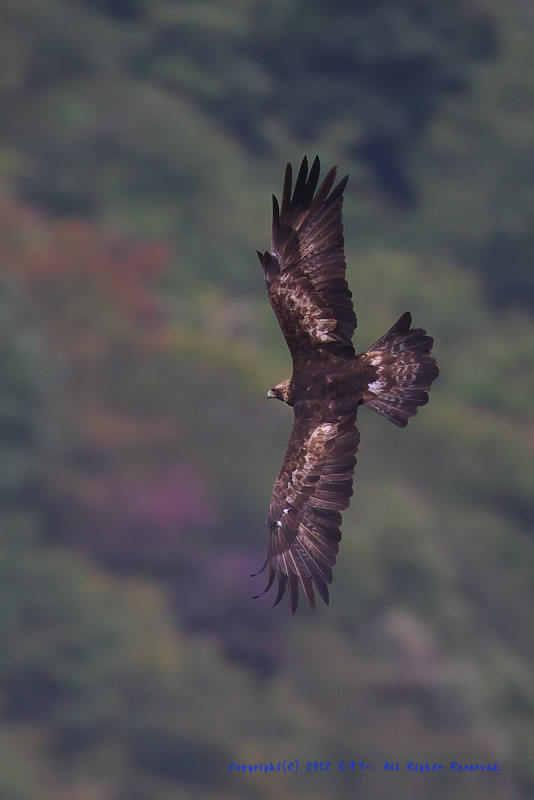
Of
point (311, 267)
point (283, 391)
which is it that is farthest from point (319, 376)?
point (311, 267)

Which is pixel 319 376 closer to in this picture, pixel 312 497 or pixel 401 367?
pixel 401 367

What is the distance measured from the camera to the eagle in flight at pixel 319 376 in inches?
346

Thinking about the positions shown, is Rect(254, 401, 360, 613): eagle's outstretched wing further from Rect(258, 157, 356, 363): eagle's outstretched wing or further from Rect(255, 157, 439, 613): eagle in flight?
Rect(258, 157, 356, 363): eagle's outstretched wing

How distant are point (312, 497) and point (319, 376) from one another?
810 mm

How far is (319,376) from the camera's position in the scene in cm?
888

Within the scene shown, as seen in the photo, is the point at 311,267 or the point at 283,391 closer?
the point at 311,267

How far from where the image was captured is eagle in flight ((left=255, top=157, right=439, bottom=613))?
878 cm

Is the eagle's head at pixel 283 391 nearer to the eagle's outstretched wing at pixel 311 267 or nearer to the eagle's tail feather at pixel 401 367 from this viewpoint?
the eagle's outstretched wing at pixel 311 267

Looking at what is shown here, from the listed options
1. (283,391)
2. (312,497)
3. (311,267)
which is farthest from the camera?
(283,391)

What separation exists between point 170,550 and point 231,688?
16.5 ft

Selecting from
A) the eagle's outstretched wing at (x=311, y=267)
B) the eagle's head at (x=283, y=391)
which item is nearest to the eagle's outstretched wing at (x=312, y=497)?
the eagle's head at (x=283, y=391)

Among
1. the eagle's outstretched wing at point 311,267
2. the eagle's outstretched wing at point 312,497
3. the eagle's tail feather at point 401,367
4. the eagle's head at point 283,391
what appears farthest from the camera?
the eagle's head at point 283,391

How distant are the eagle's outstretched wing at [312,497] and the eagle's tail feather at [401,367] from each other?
0.27 metres

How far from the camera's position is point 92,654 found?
3200 cm
